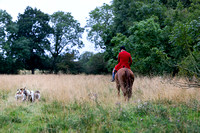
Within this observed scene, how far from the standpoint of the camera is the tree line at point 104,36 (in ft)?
51.2

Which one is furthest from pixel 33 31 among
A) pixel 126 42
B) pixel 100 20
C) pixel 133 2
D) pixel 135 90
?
pixel 135 90

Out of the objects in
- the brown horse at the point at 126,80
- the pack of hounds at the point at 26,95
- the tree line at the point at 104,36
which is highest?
the tree line at the point at 104,36

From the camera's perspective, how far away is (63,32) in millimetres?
39844

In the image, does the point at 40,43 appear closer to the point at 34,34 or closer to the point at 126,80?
the point at 34,34

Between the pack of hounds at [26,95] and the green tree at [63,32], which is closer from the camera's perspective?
the pack of hounds at [26,95]

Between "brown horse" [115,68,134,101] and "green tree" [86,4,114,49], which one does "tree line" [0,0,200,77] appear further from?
"brown horse" [115,68,134,101]

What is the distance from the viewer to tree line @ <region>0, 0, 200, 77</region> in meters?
15.6

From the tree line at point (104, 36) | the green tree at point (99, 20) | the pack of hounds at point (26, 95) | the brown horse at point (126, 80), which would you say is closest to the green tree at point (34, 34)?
the tree line at point (104, 36)

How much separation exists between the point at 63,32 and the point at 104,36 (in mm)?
20652

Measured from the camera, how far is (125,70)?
705cm

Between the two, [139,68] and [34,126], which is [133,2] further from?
[34,126]

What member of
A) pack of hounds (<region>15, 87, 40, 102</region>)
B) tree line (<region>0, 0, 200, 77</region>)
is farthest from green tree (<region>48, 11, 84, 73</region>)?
pack of hounds (<region>15, 87, 40, 102</region>)

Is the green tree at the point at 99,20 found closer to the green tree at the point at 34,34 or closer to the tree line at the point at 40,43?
the tree line at the point at 40,43

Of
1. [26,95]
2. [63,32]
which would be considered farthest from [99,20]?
[26,95]
